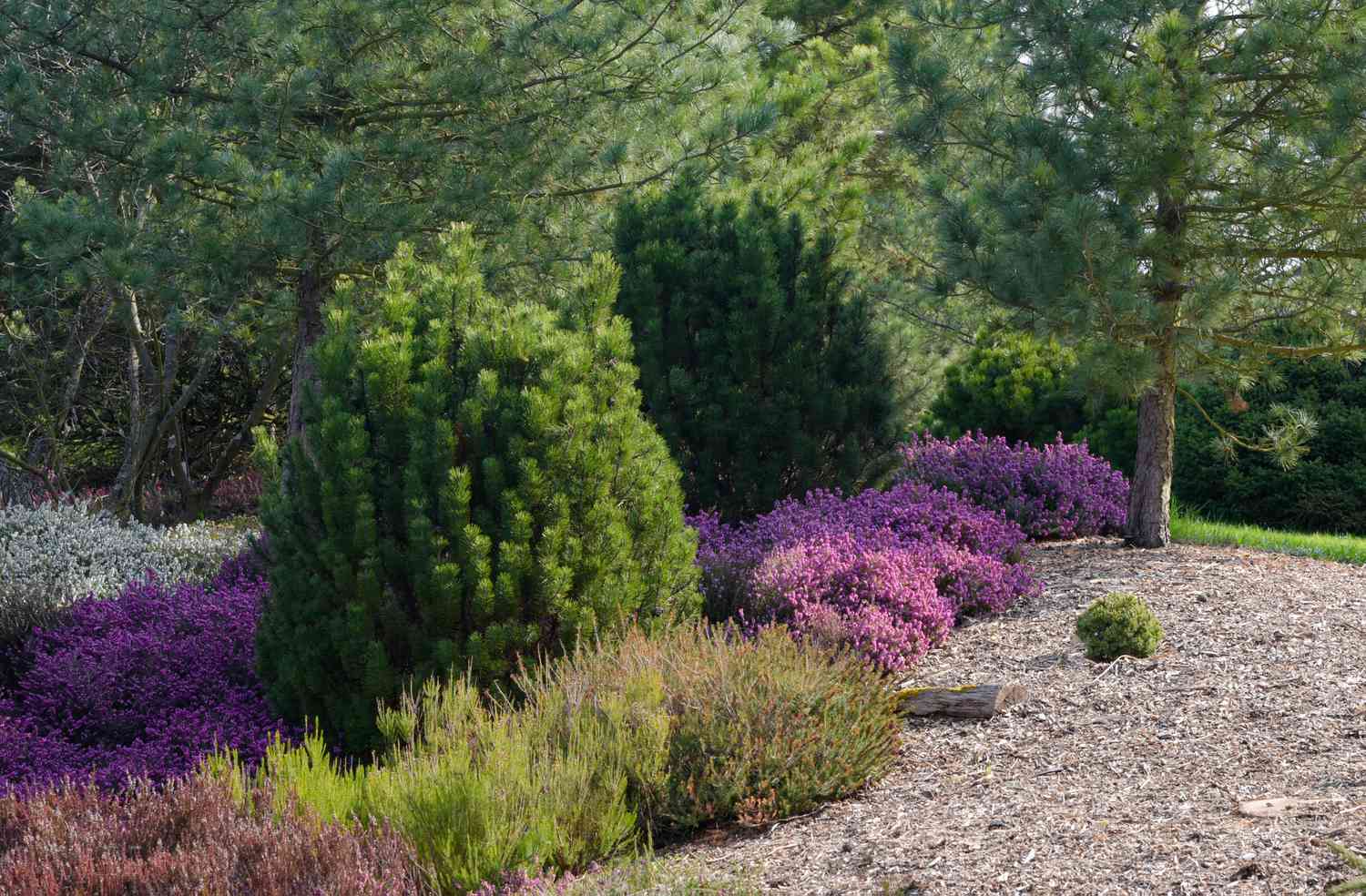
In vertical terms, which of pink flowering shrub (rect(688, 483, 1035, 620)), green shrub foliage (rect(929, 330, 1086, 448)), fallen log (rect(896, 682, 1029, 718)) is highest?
green shrub foliage (rect(929, 330, 1086, 448))

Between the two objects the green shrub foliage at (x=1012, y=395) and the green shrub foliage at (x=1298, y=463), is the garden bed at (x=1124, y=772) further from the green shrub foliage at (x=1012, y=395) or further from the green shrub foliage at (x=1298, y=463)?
the green shrub foliage at (x=1012, y=395)

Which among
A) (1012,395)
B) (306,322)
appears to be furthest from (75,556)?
(1012,395)

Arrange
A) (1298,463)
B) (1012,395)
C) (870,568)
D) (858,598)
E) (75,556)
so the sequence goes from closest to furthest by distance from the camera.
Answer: (858,598) < (870,568) < (75,556) < (1298,463) < (1012,395)

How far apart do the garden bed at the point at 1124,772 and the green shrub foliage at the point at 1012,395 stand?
5715mm

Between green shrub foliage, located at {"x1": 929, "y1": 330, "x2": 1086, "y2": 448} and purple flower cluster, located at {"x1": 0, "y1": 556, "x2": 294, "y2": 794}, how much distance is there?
25.6ft

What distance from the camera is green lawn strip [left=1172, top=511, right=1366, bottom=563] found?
823 centimetres

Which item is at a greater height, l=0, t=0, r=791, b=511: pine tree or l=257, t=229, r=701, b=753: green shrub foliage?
l=0, t=0, r=791, b=511: pine tree

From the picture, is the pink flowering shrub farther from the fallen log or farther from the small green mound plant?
the small green mound plant

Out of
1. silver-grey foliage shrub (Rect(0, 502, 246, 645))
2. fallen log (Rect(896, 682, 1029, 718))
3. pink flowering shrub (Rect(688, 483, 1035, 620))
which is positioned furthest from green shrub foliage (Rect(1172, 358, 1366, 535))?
silver-grey foliage shrub (Rect(0, 502, 246, 645))

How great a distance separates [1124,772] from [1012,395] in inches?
327

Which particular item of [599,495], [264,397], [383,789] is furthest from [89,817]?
[264,397]

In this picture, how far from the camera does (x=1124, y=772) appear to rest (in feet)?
12.8

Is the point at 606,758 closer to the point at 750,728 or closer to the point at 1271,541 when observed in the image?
the point at 750,728

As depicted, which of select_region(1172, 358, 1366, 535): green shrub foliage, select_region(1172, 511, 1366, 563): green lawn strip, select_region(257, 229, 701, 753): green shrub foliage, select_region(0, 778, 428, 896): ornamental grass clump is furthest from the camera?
select_region(1172, 358, 1366, 535): green shrub foliage
